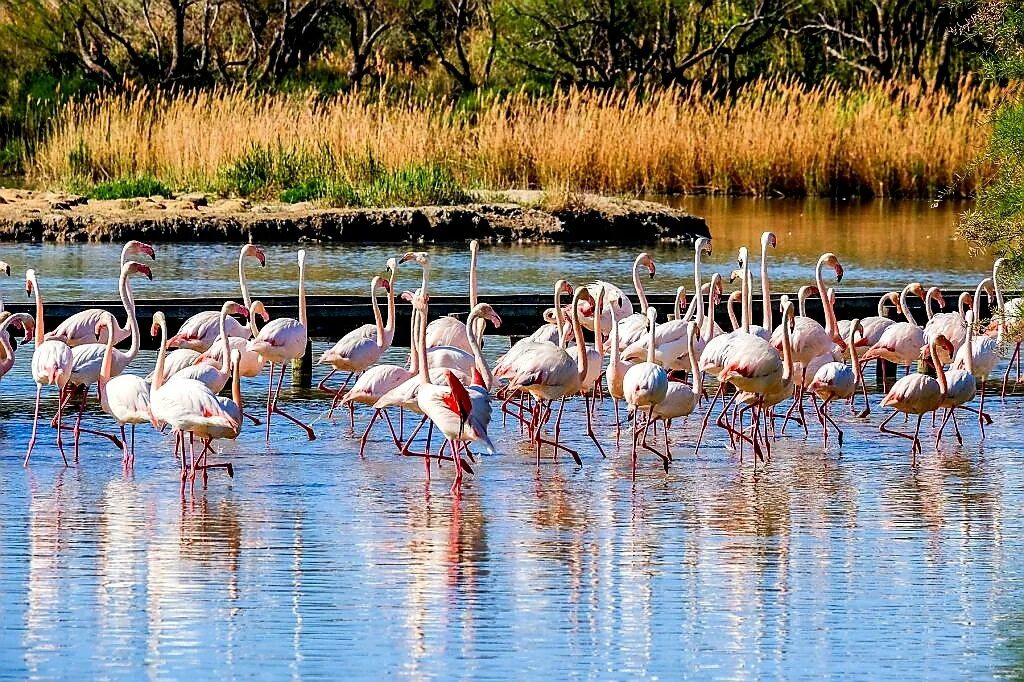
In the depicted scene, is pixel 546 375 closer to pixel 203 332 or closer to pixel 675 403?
pixel 675 403

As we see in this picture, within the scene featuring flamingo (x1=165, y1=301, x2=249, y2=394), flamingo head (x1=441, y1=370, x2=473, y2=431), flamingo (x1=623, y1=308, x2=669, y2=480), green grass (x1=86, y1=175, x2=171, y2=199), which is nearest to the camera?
flamingo head (x1=441, y1=370, x2=473, y2=431)

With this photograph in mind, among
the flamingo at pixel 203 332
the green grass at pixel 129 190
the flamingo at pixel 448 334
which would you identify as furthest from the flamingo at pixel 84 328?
the green grass at pixel 129 190

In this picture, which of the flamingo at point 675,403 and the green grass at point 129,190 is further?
the green grass at point 129,190

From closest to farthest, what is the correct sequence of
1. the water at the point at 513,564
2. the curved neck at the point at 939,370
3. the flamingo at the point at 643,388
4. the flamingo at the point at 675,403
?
1. the water at the point at 513,564
2. the flamingo at the point at 643,388
3. the flamingo at the point at 675,403
4. the curved neck at the point at 939,370

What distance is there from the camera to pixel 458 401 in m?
7.96

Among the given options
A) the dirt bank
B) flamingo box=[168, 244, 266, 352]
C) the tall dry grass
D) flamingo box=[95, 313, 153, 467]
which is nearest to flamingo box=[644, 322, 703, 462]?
flamingo box=[95, 313, 153, 467]

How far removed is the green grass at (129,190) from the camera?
20531 mm

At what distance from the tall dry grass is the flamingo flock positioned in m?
11.2

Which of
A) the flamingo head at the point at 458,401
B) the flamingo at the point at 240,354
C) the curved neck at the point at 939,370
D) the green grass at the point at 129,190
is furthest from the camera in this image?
the green grass at the point at 129,190

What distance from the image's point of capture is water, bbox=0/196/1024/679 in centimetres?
575

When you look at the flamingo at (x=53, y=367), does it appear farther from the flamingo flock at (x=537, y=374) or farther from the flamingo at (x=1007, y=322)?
the flamingo at (x=1007, y=322)

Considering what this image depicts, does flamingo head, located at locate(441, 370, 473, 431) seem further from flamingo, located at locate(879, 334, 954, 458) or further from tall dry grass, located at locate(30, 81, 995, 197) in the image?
tall dry grass, located at locate(30, 81, 995, 197)

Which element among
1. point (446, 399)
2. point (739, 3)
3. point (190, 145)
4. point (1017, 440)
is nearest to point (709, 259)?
point (190, 145)

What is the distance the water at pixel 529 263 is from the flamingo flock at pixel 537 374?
450 cm
